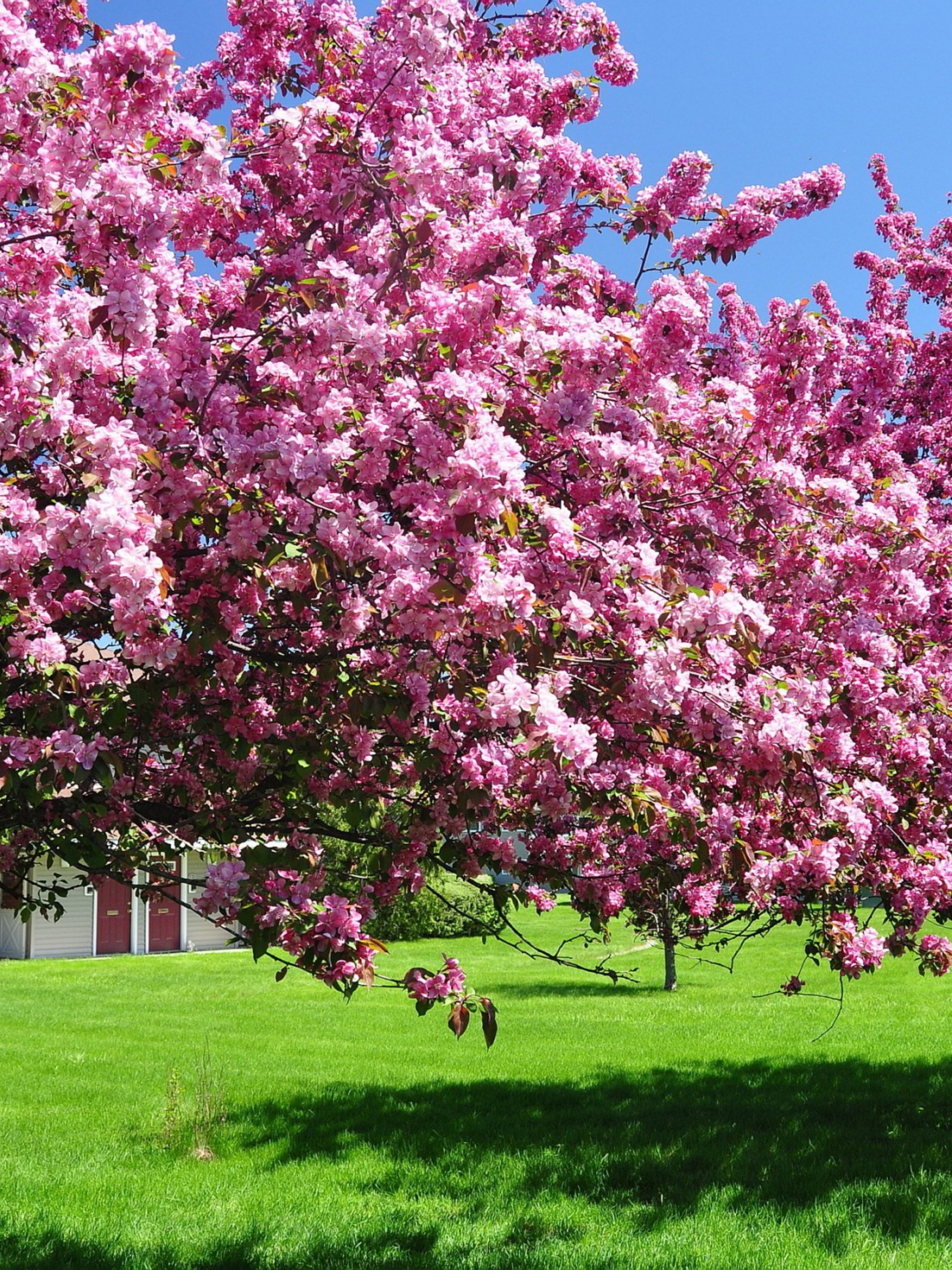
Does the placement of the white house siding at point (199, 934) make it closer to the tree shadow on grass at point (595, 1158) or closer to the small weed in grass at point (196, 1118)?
the tree shadow on grass at point (595, 1158)

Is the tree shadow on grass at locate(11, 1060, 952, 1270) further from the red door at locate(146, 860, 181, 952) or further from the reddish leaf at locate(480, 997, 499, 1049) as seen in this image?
the red door at locate(146, 860, 181, 952)

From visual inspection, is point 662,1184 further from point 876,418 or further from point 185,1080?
point 185,1080

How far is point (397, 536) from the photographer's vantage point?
3799 millimetres

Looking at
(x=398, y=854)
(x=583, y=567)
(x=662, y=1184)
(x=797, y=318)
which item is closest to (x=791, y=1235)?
(x=662, y=1184)

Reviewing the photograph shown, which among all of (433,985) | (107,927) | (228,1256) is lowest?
(228,1256)

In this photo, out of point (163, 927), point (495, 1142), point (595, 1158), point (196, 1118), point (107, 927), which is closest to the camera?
point (595, 1158)

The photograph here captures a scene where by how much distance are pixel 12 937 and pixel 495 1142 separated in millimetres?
22872

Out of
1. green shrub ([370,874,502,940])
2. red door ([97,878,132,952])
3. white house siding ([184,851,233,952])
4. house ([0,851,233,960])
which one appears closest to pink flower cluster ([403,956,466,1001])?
house ([0,851,233,960])

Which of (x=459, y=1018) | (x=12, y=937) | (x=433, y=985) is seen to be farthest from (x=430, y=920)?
(x=459, y=1018)

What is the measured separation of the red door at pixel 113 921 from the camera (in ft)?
97.6

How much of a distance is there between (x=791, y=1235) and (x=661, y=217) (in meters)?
6.20

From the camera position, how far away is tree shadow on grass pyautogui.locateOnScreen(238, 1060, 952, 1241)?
8180 mm

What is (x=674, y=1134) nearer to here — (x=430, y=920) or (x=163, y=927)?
(x=430, y=920)

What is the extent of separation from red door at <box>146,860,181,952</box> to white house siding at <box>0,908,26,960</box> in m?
3.12
